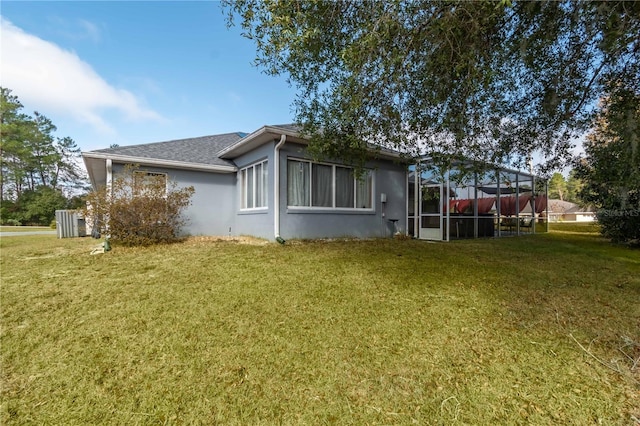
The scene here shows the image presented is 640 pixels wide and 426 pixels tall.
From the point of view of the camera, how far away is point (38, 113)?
31.3 m

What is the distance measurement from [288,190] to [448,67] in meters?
5.25

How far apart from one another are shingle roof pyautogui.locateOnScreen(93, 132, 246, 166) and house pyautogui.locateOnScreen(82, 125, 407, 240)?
0.09 feet

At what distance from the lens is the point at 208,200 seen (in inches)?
383

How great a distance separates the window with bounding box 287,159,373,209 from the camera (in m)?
8.11

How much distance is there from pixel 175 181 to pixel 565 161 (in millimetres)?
10017

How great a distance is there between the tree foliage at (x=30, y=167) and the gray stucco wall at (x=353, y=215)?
28455 millimetres

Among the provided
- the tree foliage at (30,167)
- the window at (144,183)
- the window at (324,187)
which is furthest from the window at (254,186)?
the tree foliage at (30,167)

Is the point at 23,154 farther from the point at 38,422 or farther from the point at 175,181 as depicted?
the point at 38,422

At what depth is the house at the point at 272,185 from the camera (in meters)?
7.85

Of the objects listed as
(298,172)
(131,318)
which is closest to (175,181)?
(298,172)

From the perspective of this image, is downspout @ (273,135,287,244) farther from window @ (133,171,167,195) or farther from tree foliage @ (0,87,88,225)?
tree foliage @ (0,87,88,225)

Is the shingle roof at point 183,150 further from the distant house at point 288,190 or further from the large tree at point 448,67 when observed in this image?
the large tree at point 448,67

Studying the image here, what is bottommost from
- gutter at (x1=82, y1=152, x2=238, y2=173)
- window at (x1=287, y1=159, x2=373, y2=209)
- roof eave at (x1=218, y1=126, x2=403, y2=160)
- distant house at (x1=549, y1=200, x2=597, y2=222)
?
distant house at (x1=549, y1=200, x2=597, y2=222)

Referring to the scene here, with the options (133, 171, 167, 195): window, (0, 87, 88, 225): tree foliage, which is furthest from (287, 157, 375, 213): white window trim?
(0, 87, 88, 225): tree foliage
